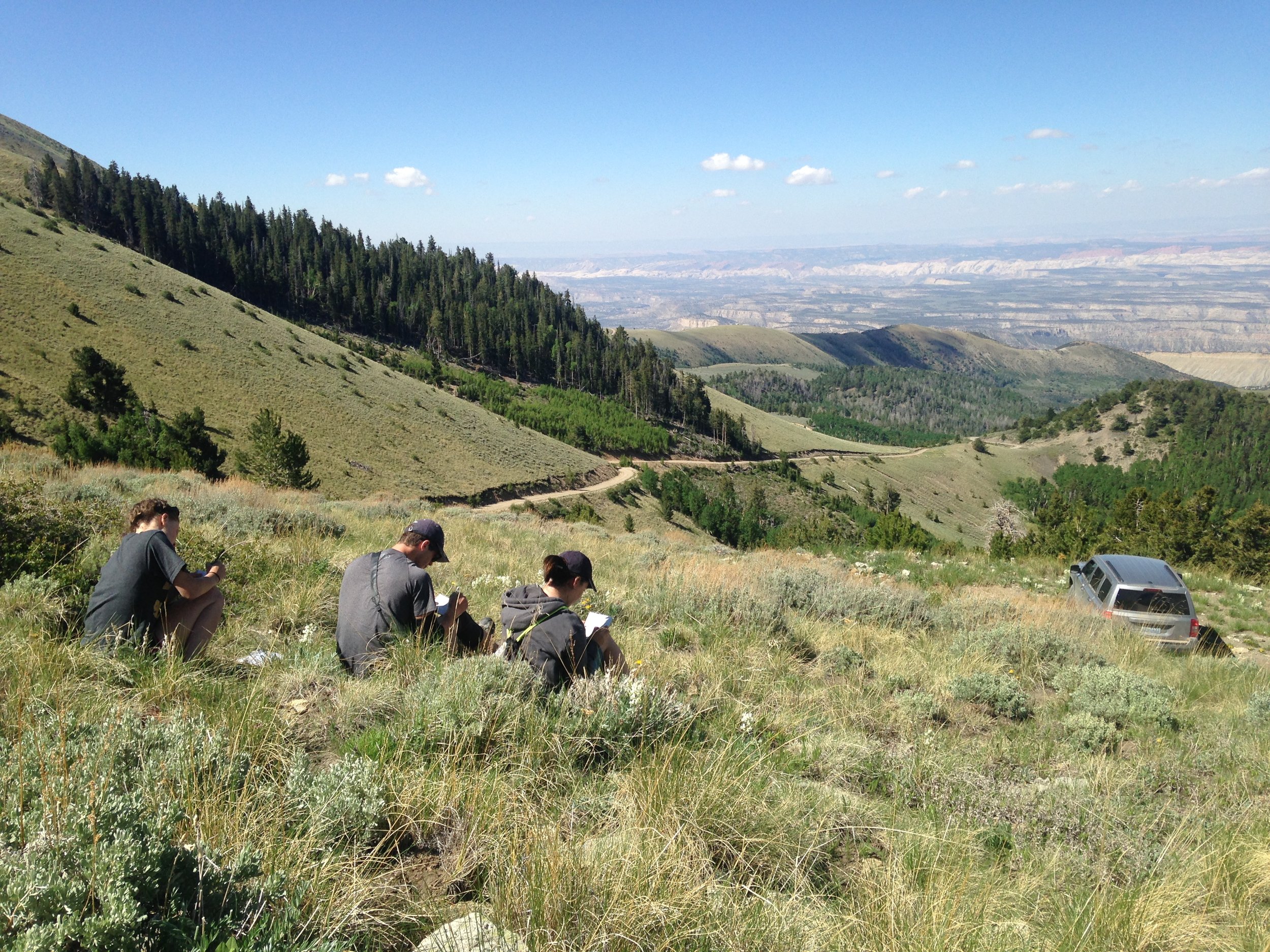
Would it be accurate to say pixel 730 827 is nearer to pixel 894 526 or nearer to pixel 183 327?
pixel 894 526

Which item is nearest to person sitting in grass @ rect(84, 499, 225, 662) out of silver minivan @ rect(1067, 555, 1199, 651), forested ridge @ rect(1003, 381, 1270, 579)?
silver minivan @ rect(1067, 555, 1199, 651)

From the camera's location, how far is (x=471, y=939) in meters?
1.94

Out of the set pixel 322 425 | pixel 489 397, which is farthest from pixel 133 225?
pixel 322 425

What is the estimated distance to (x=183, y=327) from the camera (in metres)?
47.6

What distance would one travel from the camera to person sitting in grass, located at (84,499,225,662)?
3943 mm

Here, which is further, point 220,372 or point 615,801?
point 220,372

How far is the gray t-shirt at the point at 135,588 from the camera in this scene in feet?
12.9

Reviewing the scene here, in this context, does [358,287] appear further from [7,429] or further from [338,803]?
[338,803]

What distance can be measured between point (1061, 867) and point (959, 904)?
2.94 feet

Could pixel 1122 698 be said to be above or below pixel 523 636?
below

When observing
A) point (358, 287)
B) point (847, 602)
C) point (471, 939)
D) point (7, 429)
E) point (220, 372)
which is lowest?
point (847, 602)

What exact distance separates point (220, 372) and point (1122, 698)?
52343 mm

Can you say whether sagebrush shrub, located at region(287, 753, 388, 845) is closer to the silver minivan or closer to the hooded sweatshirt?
the hooded sweatshirt

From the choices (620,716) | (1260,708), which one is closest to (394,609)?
(620,716)
